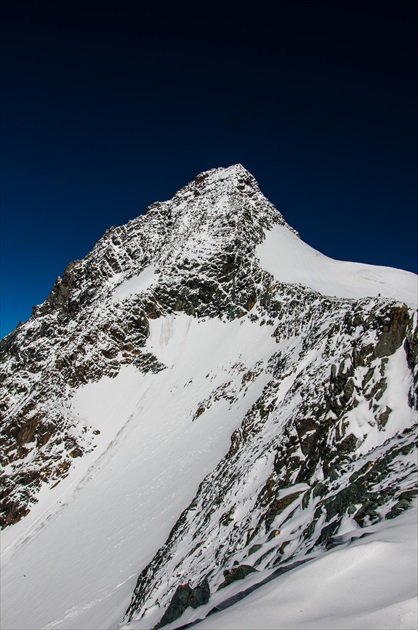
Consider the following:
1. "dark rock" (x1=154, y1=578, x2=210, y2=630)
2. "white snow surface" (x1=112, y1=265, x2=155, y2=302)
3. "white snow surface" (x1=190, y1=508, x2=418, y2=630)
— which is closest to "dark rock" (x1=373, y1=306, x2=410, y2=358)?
"white snow surface" (x1=190, y1=508, x2=418, y2=630)

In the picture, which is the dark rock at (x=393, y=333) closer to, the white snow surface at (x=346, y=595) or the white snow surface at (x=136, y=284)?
the white snow surface at (x=346, y=595)

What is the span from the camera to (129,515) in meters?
25.3

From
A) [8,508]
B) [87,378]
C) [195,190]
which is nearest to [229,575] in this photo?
[8,508]

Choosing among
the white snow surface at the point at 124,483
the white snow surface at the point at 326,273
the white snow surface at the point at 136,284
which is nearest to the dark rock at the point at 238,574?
the white snow surface at the point at 124,483

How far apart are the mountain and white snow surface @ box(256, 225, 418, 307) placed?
399 millimetres

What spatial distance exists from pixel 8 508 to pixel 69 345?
18.2m

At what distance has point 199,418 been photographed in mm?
32750

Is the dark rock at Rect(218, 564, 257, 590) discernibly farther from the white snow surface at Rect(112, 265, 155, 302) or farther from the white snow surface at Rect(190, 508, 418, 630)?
the white snow surface at Rect(112, 265, 155, 302)

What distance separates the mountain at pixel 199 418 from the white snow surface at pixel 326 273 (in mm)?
399

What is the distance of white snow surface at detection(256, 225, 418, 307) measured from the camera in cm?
4312

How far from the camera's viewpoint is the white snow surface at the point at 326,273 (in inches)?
1698

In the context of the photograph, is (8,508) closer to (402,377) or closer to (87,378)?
(87,378)

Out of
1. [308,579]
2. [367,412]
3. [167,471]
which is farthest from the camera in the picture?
[167,471]

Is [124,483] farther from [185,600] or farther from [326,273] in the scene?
[326,273]
